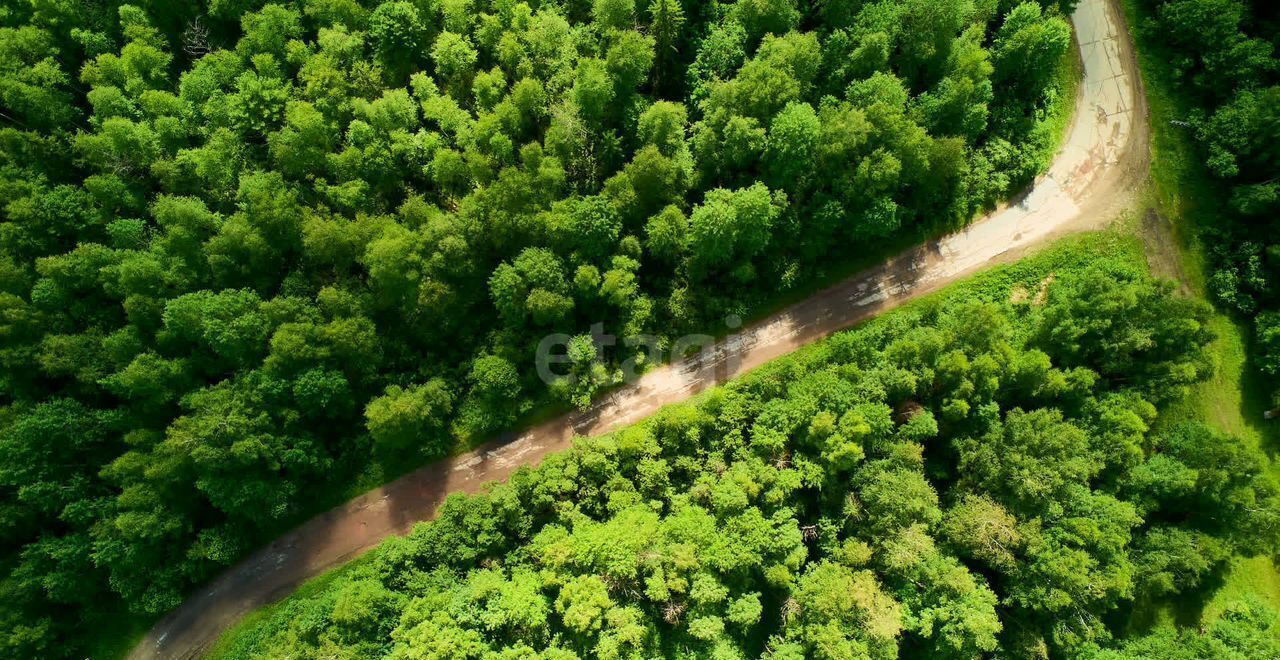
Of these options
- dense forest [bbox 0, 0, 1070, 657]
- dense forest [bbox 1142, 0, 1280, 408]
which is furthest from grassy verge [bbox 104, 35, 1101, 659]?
dense forest [bbox 1142, 0, 1280, 408]

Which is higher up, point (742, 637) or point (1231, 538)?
point (742, 637)

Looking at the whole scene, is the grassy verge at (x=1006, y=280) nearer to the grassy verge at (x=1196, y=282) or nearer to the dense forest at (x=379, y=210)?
the grassy verge at (x=1196, y=282)

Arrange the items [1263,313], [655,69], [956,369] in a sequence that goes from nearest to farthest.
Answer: [956,369], [1263,313], [655,69]

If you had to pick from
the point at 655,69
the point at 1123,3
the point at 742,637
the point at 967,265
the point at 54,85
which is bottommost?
the point at 742,637

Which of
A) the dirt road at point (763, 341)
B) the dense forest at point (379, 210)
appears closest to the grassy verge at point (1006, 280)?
the dirt road at point (763, 341)

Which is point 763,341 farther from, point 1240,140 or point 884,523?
point 1240,140

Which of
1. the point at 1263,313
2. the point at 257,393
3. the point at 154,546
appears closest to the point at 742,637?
the point at 257,393

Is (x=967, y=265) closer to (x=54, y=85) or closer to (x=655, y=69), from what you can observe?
(x=655, y=69)

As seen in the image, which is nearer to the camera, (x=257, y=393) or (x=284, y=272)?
(x=257, y=393)
